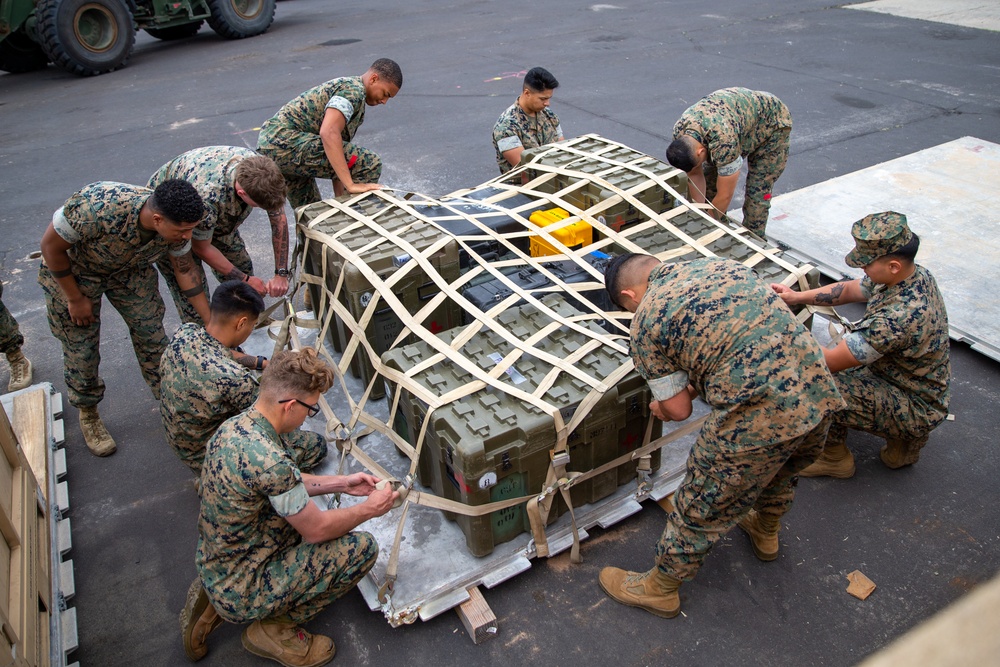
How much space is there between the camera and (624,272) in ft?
10.8

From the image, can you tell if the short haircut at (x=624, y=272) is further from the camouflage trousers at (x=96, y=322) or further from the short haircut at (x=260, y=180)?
the camouflage trousers at (x=96, y=322)

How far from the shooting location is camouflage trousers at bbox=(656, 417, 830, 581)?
3039 millimetres

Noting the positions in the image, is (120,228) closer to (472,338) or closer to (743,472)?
(472,338)

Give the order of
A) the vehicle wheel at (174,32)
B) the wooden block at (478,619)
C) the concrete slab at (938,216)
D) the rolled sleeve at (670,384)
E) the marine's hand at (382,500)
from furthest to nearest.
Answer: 1. the vehicle wheel at (174,32)
2. the concrete slab at (938,216)
3. the wooden block at (478,619)
4. the marine's hand at (382,500)
5. the rolled sleeve at (670,384)

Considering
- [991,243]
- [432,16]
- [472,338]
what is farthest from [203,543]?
[432,16]

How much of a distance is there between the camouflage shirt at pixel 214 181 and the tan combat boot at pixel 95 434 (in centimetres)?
135

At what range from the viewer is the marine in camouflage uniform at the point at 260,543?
2.84 metres

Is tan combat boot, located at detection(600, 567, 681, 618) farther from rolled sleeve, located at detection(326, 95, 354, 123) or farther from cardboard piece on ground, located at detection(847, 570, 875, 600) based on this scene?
rolled sleeve, located at detection(326, 95, 354, 123)

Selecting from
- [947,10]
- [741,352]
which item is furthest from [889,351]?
[947,10]

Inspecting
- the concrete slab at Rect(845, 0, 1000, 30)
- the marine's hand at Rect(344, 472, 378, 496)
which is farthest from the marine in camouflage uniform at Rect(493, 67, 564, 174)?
the concrete slab at Rect(845, 0, 1000, 30)

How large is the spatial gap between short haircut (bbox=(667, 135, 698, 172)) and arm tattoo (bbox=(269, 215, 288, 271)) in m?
2.83

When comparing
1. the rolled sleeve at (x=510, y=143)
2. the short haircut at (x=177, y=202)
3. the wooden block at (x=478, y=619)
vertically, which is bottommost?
the wooden block at (x=478, y=619)

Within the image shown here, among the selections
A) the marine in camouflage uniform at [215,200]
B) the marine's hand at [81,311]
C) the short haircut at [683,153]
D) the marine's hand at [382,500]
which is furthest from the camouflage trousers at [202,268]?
the short haircut at [683,153]

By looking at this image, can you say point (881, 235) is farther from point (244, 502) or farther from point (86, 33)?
point (86, 33)
